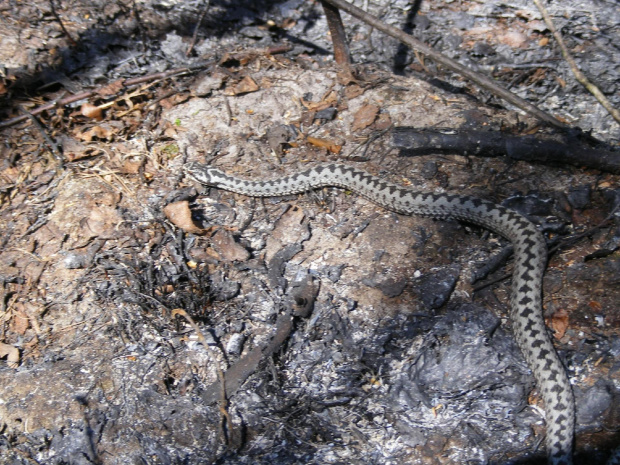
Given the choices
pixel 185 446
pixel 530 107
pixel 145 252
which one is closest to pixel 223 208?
pixel 145 252

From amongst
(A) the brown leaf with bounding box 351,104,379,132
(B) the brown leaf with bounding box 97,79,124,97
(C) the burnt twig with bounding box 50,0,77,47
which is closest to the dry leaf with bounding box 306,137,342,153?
(A) the brown leaf with bounding box 351,104,379,132

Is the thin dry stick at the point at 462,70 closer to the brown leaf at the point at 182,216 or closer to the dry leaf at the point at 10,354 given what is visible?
the brown leaf at the point at 182,216

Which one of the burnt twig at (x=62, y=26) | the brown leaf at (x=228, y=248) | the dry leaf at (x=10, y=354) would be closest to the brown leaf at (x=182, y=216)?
the brown leaf at (x=228, y=248)

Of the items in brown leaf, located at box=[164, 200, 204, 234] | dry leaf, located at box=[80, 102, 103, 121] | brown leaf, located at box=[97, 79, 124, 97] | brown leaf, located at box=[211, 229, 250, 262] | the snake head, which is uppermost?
brown leaf, located at box=[97, 79, 124, 97]

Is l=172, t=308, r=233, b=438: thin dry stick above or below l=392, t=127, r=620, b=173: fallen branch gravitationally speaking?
below

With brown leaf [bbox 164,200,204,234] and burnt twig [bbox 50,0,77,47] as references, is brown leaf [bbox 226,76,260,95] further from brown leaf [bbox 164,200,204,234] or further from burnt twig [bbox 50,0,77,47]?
burnt twig [bbox 50,0,77,47]

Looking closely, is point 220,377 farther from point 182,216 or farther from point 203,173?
point 203,173

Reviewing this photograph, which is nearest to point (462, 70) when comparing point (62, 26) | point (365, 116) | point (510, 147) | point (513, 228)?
point (510, 147)
